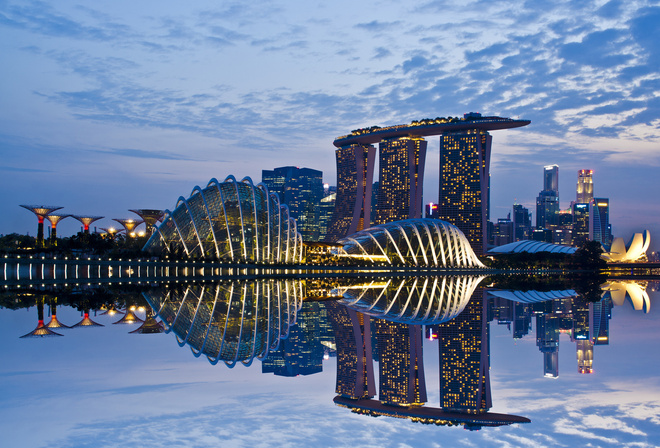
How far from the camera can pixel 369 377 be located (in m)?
22.2

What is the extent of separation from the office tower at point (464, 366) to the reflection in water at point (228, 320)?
6050 millimetres

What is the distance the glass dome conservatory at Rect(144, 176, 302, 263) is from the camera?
88062 mm

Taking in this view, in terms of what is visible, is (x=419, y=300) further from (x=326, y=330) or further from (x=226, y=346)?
(x=226, y=346)

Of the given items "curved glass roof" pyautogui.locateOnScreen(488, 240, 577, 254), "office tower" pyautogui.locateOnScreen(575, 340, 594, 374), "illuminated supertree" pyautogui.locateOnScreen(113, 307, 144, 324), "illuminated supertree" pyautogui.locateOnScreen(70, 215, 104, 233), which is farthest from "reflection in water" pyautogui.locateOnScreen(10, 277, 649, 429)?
"curved glass roof" pyautogui.locateOnScreen(488, 240, 577, 254)

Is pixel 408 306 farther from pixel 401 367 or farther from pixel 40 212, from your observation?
pixel 40 212

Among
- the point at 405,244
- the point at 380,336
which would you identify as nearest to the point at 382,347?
the point at 380,336

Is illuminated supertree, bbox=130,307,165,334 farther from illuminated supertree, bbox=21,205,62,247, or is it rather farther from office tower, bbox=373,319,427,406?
illuminated supertree, bbox=21,205,62,247

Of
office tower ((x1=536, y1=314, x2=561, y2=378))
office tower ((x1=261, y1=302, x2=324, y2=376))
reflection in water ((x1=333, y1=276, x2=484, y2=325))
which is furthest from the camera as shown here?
reflection in water ((x1=333, y1=276, x2=484, y2=325))

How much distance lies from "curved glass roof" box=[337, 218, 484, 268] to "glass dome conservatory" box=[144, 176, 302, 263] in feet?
141

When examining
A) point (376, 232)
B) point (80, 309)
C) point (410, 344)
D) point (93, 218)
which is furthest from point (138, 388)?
point (93, 218)

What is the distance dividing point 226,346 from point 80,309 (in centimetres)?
1552

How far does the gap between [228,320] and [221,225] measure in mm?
59067

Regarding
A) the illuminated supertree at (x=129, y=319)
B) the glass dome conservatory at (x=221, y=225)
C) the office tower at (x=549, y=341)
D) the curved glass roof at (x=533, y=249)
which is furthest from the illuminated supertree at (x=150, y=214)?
the office tower at (x=549, y=341)

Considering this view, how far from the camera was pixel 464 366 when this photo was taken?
20656 mm
